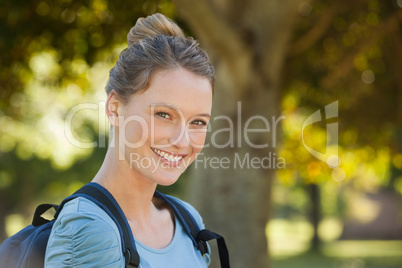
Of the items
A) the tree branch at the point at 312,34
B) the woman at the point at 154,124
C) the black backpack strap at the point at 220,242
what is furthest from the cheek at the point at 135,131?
the tree branch at the point at 312,34

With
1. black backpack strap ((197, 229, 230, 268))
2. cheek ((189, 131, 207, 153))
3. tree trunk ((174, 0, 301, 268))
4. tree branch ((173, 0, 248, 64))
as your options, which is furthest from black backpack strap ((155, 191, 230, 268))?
tree trunk ((174, 0, 301, 268))

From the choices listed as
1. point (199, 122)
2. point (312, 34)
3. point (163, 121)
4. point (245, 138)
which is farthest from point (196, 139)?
point (312, 34)

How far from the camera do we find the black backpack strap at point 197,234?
7.26 feet

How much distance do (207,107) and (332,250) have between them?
88.9ft

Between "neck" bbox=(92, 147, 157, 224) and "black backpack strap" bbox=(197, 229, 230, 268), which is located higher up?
"neck" bbox=(92, 147, 157, 224)

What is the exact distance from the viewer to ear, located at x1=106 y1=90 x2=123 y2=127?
2096 mm

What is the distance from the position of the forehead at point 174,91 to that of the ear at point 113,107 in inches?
3.6

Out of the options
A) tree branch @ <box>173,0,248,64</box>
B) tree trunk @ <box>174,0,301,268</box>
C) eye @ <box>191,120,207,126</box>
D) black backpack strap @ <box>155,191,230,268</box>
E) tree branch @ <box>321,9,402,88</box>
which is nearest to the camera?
eye @ <box>191,120,207,126</box>

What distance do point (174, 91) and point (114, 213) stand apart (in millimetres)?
481

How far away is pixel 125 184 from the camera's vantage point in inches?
81.9

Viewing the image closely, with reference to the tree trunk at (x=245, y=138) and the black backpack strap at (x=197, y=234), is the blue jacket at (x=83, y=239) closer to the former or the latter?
the black backpack strap at (x=197, y=234)

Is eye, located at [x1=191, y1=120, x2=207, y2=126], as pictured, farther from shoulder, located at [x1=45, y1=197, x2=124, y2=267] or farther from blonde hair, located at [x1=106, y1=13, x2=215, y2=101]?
shoulder, located at [x1=45, y1=197, x2=124, y2=267]

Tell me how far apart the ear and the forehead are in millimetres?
92

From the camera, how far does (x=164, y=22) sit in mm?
2191
